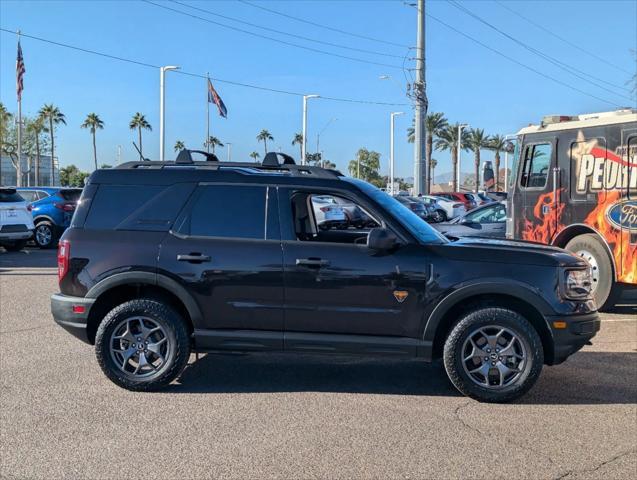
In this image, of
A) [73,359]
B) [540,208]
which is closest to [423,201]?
→ [540,208]

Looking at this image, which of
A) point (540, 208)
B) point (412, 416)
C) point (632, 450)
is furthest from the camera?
point (540, 208)

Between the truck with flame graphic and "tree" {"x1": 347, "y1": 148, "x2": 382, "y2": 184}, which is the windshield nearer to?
the truck with flame graphic

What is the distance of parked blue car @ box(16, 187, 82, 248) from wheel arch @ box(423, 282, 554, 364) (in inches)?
567

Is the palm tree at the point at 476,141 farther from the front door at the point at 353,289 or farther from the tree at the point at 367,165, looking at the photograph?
the front door at the point at 353,289

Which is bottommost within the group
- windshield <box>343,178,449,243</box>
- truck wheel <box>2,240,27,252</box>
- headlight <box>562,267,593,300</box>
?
truck wheel <box>2,240,27,252</box>

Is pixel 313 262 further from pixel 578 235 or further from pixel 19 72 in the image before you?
pixel 19 72

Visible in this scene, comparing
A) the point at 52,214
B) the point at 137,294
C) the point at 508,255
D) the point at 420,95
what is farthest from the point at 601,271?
the point at 420,95

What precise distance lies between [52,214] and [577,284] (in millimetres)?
15578

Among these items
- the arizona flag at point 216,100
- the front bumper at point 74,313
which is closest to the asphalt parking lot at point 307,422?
the front bumper at point 74,313

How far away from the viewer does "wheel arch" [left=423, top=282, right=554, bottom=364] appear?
5.09 m

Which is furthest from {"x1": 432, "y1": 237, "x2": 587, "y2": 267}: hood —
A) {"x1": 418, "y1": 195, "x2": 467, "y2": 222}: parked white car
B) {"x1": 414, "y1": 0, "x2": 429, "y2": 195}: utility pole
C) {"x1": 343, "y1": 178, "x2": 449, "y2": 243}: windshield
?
{"x1": 418, "y1": 195, "x2": 467, "y2": 222}: parked white car

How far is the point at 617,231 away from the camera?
856cm

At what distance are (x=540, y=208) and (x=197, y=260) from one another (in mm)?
6245

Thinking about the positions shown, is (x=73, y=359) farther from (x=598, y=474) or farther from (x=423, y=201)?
(x=423, y=201)
